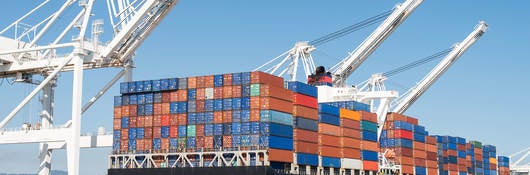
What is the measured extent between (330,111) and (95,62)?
69.9ft

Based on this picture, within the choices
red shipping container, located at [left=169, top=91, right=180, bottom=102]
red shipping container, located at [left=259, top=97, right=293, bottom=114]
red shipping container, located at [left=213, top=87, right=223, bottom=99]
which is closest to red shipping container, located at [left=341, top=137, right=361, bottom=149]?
red shipping container, located at [left=259, top=97, right=293, bottom=114]

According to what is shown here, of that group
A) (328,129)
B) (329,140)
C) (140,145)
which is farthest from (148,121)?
(329,140)

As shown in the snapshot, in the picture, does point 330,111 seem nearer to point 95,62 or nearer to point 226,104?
point 226,104

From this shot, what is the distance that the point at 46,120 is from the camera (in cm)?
6075

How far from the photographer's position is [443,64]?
294 ft

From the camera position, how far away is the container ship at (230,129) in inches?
2062

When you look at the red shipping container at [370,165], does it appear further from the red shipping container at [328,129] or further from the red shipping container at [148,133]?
the red shipping container at [148,133]

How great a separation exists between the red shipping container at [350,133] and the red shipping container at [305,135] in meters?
5.05

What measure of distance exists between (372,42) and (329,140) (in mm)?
20689

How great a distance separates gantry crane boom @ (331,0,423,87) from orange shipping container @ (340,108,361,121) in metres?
12.0

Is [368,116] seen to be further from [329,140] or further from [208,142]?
[208,142]

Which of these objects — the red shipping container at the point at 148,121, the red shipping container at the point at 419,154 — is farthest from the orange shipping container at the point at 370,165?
the red shipping container at the point at 148,121

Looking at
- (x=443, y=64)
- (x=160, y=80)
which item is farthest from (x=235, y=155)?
(x=443, y=64)

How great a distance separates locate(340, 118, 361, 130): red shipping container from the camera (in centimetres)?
6352
